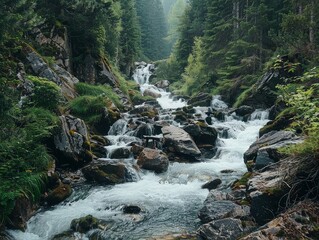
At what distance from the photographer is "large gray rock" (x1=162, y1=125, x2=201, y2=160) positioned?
47.7 feet

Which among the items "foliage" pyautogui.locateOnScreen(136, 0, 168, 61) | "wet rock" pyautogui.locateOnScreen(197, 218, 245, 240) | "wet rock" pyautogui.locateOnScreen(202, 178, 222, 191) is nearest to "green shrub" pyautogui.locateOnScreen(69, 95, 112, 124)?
"wet rock" pyautogui.locateOnScreen(202, 178, 222, 191)

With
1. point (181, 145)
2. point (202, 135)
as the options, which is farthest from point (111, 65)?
point (181, 145)

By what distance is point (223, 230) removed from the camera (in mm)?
6602

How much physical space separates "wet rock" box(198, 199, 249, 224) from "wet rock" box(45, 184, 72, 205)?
174 inches

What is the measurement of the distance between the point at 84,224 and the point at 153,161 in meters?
5.38

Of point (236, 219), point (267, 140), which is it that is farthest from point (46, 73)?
point (236, 219)

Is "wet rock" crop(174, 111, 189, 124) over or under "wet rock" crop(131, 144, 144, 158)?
over

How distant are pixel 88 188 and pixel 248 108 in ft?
48.8

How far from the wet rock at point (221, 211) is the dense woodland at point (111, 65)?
2368mm

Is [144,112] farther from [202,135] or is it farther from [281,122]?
[281,122]

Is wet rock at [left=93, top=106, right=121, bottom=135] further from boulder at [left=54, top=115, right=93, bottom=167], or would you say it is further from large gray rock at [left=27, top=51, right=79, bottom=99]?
boulder at [left=54, top=115, right=93, bottom=167]

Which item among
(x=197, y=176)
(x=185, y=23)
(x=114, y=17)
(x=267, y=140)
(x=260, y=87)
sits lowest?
(x=197, y=176)

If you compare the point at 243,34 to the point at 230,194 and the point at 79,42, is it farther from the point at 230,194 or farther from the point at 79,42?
the point at 230,194

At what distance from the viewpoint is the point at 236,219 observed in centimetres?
688
